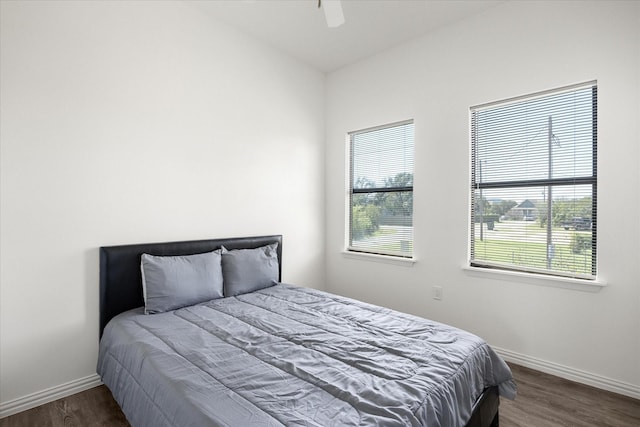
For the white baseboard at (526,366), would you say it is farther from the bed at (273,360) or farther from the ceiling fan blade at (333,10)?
the ceiling fan blade at (333,10)

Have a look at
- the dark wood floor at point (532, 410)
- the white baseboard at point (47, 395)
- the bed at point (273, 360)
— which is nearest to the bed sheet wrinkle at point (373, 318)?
the bed at point (273, 360)

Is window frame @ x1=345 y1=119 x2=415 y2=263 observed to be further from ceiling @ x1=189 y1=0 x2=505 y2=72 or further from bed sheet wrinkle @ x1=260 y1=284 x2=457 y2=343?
bed sheet wrinkle @ x1=260 y1=284 x2=457 y2=343

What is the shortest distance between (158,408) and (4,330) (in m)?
1.33

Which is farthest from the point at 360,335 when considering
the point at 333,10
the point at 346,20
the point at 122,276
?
the point at 346,20

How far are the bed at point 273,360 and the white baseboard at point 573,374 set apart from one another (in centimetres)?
93

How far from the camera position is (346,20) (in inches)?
112

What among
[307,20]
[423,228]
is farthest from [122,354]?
[307,20]

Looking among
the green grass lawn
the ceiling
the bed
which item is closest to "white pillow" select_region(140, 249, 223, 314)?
the bed

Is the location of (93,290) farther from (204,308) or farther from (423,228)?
(423,228)

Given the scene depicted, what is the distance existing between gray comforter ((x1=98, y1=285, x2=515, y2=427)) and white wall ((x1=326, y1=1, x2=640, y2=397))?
3.19 feet

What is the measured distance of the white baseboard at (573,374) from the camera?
2.13 meters

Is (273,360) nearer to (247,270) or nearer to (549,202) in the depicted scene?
(247,270)

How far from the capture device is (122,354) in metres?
1.78

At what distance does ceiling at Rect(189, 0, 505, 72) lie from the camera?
2.64 meters
